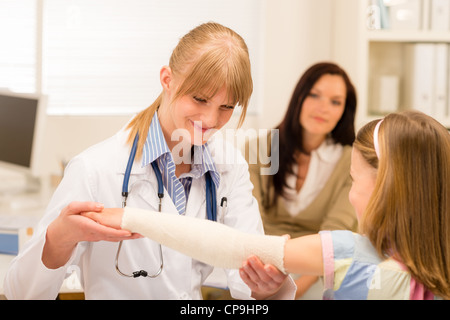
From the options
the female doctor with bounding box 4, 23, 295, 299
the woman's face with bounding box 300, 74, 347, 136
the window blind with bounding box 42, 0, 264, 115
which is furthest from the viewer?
→ the window blind with bounding box 42, 0, 264, 115

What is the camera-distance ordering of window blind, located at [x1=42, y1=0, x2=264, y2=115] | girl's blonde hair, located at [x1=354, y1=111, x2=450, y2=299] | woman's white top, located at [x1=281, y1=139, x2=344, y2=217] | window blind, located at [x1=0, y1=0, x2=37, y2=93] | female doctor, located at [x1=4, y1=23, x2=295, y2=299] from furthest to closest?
window blind, located at [x1=0, y1=0, x2=37, y2=93], window blind, located at [x1=42, y1=0, x2=264, y2=115], woman's white top, located at [x1=281, y1=139, x2=344, y2=217], female doctor, located at [x1=4, y1=23, x2=295, y2=299], girl's blonde hair, located at [x1=354, y1=111, x2=450, y2=299]

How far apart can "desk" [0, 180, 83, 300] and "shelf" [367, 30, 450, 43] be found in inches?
57.9

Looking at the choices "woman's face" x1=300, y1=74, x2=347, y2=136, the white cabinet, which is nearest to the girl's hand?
"woman's face" x1=300, y1=74, x2=347, y2=136

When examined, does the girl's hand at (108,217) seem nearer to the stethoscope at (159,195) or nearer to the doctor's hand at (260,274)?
the stethoscope at (159,195)

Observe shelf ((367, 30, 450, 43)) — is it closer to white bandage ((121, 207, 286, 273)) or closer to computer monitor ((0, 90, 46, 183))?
computer monitor ((0, 90, 46, 183))

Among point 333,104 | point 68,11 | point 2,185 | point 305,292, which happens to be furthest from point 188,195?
point 2,185

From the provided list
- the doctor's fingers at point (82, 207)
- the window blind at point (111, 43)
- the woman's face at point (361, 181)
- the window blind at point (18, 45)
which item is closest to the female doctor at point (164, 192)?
the doctor's fingers at point (82, 207)

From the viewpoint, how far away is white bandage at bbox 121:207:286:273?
0.92m

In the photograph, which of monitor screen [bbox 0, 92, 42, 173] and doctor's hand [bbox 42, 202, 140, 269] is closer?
doctor's hand [bbox 42, 202, 140, 269]

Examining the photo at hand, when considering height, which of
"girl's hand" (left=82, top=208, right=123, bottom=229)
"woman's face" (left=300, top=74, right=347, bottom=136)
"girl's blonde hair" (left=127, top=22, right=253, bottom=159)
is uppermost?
"girl's blonde hair" (left=127, top=22, right=253, bottom=159)

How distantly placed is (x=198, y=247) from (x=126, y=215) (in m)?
0.13

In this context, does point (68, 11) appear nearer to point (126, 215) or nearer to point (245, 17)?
point (245, 17)

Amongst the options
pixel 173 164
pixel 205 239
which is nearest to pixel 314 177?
pixel 173 164

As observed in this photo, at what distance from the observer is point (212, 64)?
0.99 meters
